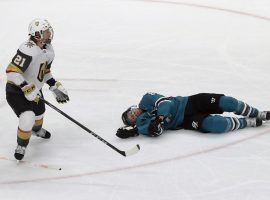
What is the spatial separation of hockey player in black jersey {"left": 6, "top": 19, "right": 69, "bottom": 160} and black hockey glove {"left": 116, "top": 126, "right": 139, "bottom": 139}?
529mm

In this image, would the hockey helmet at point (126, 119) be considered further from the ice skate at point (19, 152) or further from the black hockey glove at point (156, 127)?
the ice skate at point (19, 152)

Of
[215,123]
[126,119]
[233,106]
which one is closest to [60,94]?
[126,119]

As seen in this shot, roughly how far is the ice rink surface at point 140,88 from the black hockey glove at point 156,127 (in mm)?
59

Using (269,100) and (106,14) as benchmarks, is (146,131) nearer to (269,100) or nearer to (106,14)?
(269,100)

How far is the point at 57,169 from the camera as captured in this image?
3373 mm

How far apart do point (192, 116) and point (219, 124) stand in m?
0.20

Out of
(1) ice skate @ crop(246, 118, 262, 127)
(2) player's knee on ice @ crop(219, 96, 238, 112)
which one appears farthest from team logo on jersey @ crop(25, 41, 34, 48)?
(1) ice skate @ crop(246, 118, 262, 127)

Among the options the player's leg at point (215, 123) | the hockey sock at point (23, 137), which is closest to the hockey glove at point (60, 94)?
the hockey sock at point (23, 137)

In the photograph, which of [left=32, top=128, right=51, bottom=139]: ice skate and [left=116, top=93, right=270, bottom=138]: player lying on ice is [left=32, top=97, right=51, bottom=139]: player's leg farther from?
[left=116, top=93, right=270, bottom=138]: player lying on ice

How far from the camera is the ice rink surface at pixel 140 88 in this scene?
10.3 ft

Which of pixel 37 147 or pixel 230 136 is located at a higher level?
pixel 230 136

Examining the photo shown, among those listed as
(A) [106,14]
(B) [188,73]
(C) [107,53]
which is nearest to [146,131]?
(B) [188,73]

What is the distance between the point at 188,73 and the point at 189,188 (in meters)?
1.98

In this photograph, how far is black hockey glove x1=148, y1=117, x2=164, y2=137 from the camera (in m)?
3.60
